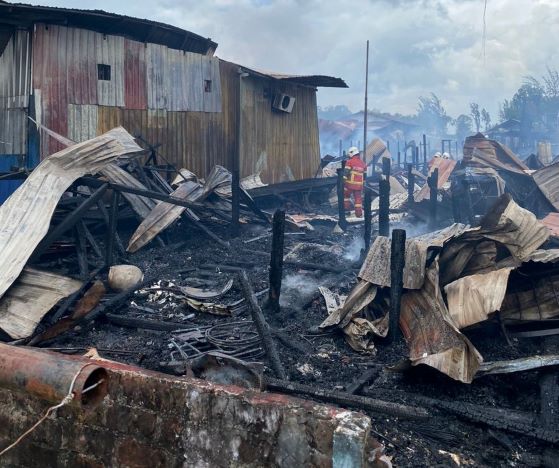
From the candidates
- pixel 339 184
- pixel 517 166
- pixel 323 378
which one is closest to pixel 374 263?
pixel 323 378

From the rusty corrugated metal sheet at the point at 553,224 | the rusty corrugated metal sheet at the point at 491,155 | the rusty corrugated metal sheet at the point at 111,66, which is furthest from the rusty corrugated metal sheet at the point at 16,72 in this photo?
the rusty corrugated metal sheet at the point at 491,155

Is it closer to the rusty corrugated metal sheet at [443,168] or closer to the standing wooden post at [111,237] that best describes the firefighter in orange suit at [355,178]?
the rusty corrugated metal sheet at [443,168]

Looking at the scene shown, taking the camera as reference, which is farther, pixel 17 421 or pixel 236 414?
pixel 17 421

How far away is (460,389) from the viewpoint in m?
4.70

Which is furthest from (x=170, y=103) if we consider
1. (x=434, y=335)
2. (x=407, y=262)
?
(x=434, y=335)

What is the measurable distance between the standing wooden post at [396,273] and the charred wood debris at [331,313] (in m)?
0.02

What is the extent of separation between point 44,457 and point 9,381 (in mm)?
570

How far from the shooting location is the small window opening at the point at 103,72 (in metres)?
11.5

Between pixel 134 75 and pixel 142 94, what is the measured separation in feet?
1.64

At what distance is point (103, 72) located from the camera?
11.7 metres

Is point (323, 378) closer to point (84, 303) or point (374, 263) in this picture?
point (374, 263)

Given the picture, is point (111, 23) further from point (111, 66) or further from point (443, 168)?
point (443, 168)

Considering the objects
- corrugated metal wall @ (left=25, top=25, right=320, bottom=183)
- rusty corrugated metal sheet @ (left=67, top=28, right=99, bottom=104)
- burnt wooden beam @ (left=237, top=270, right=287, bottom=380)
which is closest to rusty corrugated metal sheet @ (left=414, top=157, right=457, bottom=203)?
corrugated metal wall @ (left=25, top=25, right=320, bottom=183)

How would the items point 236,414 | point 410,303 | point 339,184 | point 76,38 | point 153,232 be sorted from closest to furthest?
point 236,414, point 410,303, point 153,232, point 76,38, point 339,184
